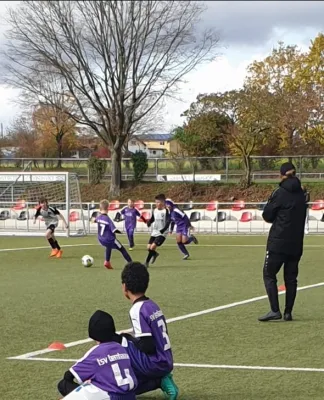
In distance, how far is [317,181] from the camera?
4094 cm

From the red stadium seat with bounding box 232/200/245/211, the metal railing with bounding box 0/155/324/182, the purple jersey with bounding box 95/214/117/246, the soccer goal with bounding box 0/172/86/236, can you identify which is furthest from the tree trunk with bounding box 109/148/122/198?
the purple jersey with bounding box 95/214/117/246

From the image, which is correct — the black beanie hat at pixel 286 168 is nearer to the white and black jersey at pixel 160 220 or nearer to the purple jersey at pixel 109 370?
the purple jersey at pixel 109 370

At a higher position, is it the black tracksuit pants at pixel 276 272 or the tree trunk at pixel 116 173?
the tree trunk at pixel 116 173

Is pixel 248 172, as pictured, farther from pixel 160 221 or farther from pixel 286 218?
pixel 286 218

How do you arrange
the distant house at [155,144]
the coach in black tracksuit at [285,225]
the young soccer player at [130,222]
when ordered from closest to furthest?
the coach in black tracksuit at [285,225]
the young soccer player at [130,222]
the distant house at [155,144]

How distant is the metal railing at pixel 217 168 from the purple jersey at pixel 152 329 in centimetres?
3615

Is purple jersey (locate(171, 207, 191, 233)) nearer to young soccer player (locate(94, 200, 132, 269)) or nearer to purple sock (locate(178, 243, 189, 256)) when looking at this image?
purple sock (locate(178, 243, 189, 256))

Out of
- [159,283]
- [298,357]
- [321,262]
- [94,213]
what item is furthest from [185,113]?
[298,357]

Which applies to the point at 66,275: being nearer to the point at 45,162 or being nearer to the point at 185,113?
the point at 45,162

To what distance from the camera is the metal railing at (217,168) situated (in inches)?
1642

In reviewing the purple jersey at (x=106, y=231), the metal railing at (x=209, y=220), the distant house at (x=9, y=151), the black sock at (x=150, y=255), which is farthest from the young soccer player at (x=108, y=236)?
the distant house at (x=9, y=151)

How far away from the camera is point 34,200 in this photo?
3139 cm

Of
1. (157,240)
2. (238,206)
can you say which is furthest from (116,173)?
(157,240)

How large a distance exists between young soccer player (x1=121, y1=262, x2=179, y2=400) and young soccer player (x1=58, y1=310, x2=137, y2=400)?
596 mm
